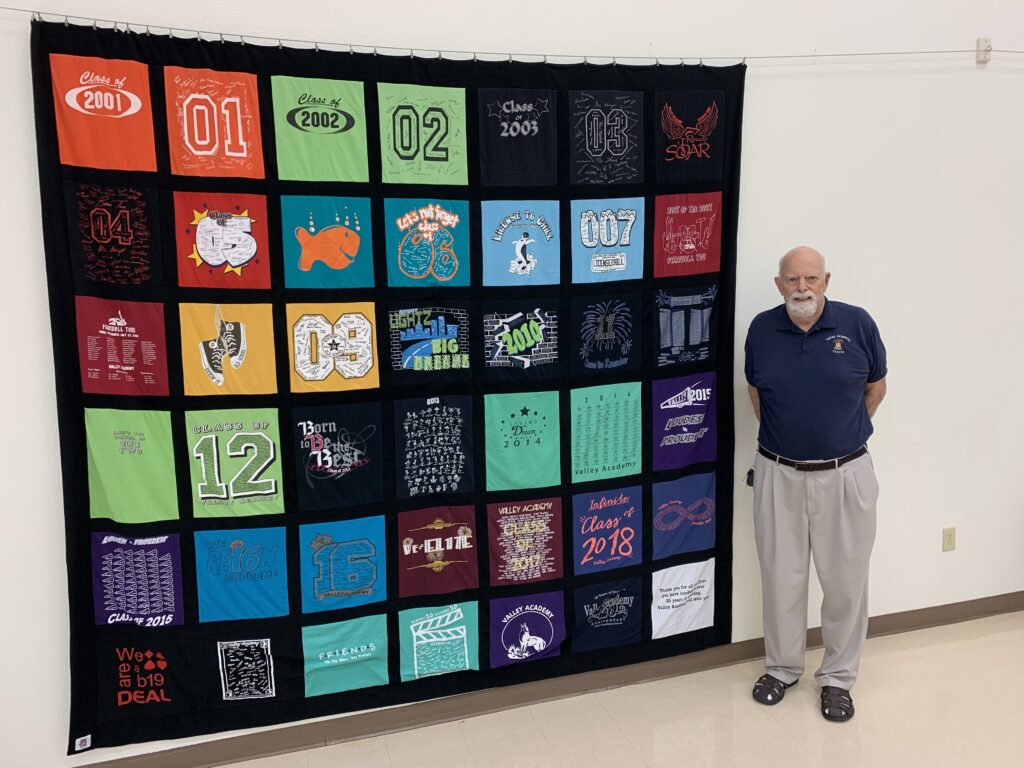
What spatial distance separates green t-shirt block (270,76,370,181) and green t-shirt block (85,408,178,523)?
0.82 metres

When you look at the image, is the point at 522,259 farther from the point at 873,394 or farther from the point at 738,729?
the point at 738,729

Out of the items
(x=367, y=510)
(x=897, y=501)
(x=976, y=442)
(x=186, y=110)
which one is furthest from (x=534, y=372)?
(x=976, y=442)

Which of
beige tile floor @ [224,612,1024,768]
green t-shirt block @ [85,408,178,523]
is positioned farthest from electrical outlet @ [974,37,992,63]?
green t-shirt block @ [85,408,178,523]

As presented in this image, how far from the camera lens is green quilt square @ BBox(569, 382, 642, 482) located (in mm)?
2742

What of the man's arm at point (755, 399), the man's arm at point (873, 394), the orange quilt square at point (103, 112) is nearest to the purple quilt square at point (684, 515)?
the man's arm at point (755, 399)

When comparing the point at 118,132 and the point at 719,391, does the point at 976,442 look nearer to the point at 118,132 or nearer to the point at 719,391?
the point at 719,391

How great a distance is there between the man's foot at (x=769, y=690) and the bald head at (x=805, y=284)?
1.26 meters

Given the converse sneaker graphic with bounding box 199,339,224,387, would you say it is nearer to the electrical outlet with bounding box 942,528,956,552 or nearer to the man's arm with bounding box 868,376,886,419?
the man's arm with bounding box 868,376,886,419

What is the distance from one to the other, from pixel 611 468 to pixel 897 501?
4.17 ft

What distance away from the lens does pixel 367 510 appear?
2.56m

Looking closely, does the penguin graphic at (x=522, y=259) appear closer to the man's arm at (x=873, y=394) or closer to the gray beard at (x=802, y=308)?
the gray beard at (x=802, y=308)

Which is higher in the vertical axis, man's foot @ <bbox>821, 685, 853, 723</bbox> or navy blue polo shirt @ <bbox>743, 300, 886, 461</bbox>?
navy blue polo shirt @ <bbox>743, 300, 886, 461</bbox>

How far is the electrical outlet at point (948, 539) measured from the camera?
333cm

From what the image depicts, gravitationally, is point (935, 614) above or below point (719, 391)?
below
